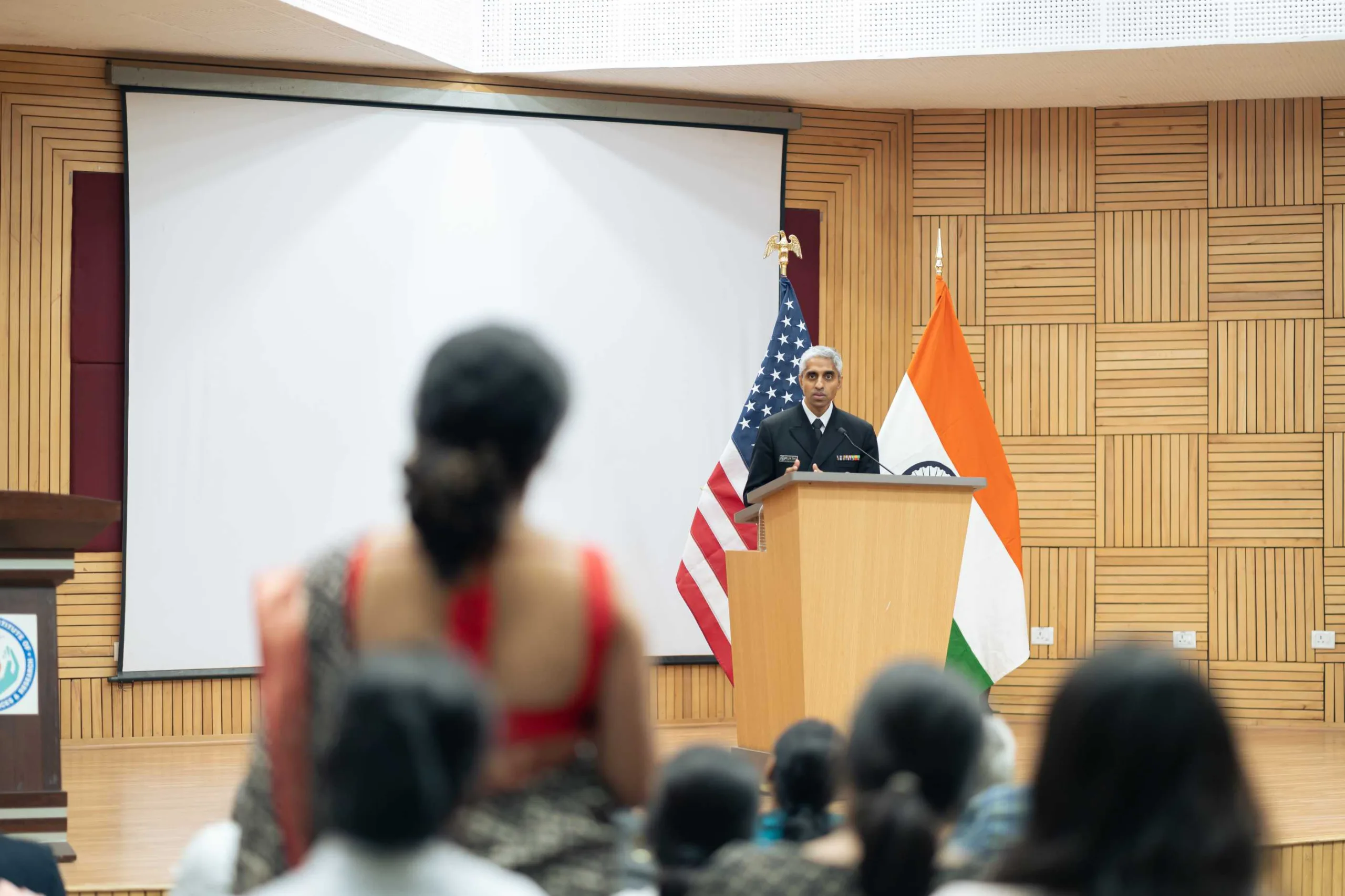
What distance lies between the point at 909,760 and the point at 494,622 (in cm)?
44

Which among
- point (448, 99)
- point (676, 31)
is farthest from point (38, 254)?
point (676, 31)

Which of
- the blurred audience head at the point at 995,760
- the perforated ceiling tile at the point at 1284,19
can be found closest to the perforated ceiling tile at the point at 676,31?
the perforated ceiling tile at the point at 1284,19

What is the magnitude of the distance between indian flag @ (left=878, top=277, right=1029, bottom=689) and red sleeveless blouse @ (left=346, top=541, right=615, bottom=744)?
474 centimetres

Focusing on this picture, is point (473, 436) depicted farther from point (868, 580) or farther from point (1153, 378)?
point (1153, 378)

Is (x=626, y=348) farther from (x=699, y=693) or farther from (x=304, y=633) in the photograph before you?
(x=304, y=633)

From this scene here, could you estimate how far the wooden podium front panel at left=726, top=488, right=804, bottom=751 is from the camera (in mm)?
4102

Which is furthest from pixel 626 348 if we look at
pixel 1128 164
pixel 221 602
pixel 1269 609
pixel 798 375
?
pixel 1269 609

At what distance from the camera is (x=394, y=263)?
23.2ft

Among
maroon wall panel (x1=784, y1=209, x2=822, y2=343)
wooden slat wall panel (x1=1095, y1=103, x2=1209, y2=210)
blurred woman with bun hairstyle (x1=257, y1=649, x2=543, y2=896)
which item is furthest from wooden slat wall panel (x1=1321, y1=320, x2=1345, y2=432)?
blurred woman with bun hairstyle (x1=257, y1=649, x2=543, y2=896)

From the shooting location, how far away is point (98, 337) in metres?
6.77

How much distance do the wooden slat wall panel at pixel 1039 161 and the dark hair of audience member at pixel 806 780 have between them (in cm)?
617

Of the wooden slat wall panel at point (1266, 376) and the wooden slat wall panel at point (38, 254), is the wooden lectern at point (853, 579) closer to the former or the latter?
the wooden slat wall panel at point (1266, 376)

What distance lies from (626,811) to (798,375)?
505 centimetres

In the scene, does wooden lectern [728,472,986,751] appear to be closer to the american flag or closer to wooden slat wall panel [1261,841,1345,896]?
wooden slat wall panel [1261,841,1345,896]
